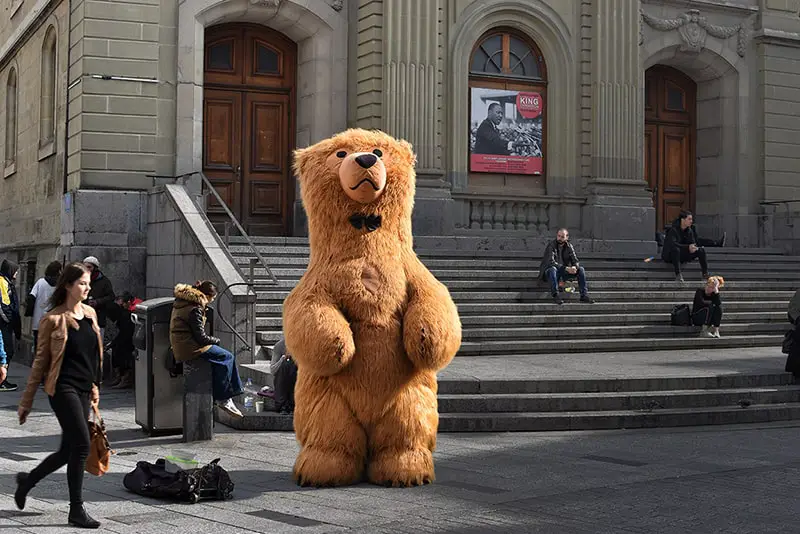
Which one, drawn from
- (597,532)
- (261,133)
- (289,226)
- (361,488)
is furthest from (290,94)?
(597,532)

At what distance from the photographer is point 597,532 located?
6918 mm

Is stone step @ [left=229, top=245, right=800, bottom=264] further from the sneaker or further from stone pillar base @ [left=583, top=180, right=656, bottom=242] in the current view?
the sneaker

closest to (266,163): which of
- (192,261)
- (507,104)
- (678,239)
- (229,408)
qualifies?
(507,104)

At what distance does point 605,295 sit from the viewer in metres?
18.0

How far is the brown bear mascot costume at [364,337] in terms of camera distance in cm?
827

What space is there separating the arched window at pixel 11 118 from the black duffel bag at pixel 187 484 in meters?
20.1

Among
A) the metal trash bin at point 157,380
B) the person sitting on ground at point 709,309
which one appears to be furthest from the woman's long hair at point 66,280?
the person sitting on ground at point 709,309

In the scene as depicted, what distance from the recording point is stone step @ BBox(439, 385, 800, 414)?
11.9 metres

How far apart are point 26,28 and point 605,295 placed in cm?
1400

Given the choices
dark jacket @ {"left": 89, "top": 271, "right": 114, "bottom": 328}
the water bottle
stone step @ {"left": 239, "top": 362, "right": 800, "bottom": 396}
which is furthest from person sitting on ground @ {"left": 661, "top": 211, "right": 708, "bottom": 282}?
dark jacket @ {"left": 89, "top": 271, "right": 114, "bottom": 328}

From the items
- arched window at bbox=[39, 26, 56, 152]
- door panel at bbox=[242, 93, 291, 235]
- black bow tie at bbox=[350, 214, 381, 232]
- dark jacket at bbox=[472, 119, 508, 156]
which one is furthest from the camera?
arched window at bbox=[39, 26, 56, 152]

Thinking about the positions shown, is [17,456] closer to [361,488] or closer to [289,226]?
[361,488]

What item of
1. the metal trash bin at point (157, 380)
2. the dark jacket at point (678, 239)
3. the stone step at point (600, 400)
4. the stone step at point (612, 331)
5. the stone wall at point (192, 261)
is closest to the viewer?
the metal trash bin at point (157, 380)

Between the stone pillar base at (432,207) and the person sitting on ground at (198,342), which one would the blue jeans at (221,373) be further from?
the stone pillar base at (432,207)
